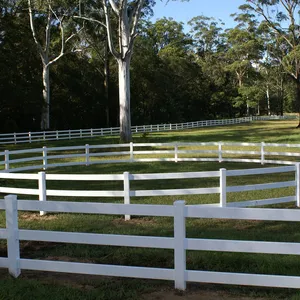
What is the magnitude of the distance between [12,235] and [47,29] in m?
40.1

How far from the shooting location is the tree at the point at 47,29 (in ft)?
120

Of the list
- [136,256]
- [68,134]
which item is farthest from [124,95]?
[136,256]

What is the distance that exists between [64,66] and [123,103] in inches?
1142

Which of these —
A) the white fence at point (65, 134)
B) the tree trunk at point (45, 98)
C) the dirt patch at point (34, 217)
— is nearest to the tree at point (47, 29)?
the tree trunk at point (45, 98)

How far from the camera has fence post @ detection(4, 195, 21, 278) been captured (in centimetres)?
509

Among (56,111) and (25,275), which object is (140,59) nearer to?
(56,111)

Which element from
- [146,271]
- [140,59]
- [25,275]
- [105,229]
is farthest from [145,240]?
[140,59]

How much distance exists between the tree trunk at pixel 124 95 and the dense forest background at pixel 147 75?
8397mm

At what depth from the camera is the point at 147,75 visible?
66938 mm

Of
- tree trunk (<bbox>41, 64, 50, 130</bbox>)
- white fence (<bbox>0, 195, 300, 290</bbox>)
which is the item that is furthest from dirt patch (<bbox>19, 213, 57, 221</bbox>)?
tree trunk (<bbox>41, 64, 50, 130</bbox>)

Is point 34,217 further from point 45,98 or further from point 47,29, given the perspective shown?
point 45,98

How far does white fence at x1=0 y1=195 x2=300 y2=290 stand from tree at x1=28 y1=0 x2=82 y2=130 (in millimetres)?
32016

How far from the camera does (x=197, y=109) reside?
268 ft

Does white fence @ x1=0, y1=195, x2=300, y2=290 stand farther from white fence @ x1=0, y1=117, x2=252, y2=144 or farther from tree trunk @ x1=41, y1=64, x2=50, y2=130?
tree trunk @ x1=41, y1=64, x2=50, y2=130
